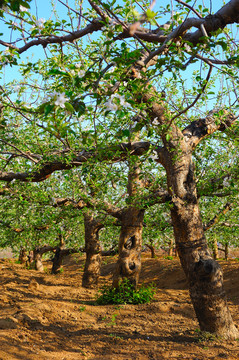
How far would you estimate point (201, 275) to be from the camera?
19.8 ft

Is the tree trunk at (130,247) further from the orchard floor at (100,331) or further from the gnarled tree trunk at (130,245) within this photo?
the orchard floor at (100,331)

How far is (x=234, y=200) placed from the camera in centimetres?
914

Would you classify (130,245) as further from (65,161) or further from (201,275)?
(201,275)

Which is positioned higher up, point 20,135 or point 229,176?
point 20,135

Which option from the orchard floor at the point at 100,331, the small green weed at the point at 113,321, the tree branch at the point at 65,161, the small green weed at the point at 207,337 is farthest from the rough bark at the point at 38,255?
the small green weed at the point at 207,337

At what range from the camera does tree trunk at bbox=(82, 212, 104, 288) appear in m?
13.3

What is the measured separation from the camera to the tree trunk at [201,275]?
5977 millimetres

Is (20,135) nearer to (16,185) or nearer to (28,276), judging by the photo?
(16,185)

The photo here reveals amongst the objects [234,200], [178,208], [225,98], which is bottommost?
[178,208]

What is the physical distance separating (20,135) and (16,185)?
1505 mm

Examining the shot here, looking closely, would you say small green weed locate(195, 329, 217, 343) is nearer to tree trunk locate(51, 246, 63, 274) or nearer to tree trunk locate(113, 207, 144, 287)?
tree trunk locate(113, 207, 144, 287)

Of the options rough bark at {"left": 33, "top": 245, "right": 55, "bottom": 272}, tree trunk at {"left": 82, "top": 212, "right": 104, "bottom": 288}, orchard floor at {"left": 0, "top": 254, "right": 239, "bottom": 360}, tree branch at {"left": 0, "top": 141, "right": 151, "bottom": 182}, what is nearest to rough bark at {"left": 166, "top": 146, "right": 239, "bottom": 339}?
orchard floor at {"left": 0, "top": 254, "right": 239, "bottom": 360}

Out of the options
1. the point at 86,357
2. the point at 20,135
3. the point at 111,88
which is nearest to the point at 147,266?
the point at 20,135

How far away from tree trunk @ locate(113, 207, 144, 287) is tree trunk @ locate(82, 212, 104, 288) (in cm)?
297
